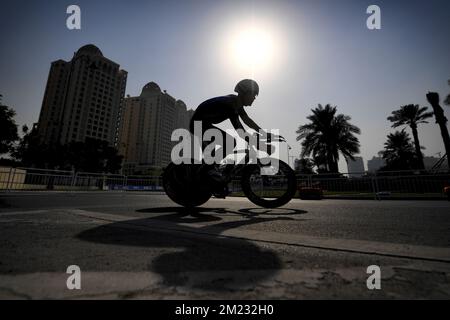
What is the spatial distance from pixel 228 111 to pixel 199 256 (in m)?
3.25

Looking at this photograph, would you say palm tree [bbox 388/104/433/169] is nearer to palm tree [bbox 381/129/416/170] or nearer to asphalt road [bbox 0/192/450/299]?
palm tree [bbox 381/129/416/170]

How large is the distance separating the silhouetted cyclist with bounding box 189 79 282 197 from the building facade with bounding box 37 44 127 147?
119m

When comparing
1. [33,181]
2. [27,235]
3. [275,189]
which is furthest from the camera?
[33,181]

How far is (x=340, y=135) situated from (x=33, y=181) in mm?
29929

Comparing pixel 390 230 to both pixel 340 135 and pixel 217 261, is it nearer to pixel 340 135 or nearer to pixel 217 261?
pixel 217 261

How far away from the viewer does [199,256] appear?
4.34 feet

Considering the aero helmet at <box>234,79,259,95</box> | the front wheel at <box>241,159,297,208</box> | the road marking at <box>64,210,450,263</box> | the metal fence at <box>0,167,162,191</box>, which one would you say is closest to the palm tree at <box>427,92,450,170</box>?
the front wheel at <box>241,159,297,208</box>

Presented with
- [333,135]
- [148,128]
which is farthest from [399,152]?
[148,128]

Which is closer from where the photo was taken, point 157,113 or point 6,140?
point 6,140

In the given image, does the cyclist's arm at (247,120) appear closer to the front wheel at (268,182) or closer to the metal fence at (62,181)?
the front wheel at (268,182)
